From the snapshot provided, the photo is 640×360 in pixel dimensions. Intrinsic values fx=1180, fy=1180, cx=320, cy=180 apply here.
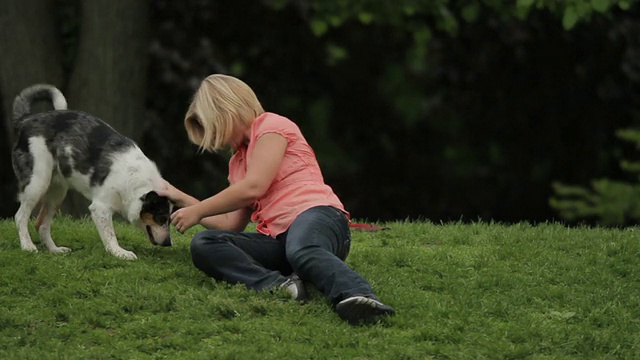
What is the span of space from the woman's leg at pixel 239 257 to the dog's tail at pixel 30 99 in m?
1.93

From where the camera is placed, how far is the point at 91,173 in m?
7.80

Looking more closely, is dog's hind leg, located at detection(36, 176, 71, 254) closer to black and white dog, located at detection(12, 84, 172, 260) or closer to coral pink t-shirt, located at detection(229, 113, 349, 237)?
black and white dog, located at detection(12, 84, 172, 260)

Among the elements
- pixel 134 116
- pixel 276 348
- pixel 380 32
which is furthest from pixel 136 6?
pixel 276 348

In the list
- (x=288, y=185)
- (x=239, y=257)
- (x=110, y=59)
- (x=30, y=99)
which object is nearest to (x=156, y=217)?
(x=239, y=257)

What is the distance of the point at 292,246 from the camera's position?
6.81m

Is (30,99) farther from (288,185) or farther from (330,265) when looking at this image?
(330,265)

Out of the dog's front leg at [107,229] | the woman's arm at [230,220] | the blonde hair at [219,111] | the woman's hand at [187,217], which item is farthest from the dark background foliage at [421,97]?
the woman's hand at [187,217]

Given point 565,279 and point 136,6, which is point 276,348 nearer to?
point 565,279

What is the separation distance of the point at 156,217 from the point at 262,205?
0.85 meters

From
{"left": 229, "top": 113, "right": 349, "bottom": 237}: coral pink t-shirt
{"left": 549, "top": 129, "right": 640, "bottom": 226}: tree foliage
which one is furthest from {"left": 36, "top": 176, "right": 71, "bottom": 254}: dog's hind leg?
{"left": 549, "top": 129, "right": 640, "bottom": 226}: tree foliage

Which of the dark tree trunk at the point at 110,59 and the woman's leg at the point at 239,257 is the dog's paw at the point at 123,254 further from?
the dark tree trunk at the point at 110,59

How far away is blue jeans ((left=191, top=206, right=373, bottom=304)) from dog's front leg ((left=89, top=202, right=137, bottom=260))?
770 millimetres

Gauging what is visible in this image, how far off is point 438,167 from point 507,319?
7.43m

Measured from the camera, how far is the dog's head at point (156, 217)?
7.63 meters
